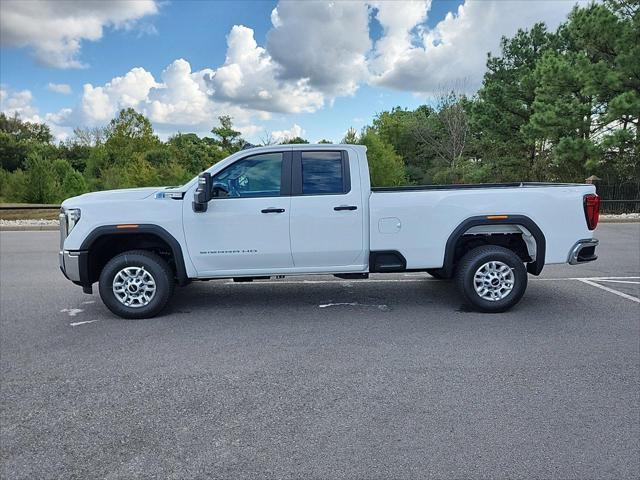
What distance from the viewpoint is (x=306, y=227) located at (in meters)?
5.47

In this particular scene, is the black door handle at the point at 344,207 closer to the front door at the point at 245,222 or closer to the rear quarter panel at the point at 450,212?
the rear quarter panel at the point at 450,212

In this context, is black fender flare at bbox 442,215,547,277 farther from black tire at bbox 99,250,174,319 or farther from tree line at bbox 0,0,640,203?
tree line at bbox 0,0,640,203

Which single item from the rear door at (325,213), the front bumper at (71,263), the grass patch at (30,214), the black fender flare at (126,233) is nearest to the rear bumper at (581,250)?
the rear door at (325,213)

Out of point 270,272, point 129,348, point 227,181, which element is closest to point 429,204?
point 270,272

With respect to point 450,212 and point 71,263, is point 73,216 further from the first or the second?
point 450,212

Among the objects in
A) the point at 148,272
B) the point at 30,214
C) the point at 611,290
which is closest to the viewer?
the point at 148,272

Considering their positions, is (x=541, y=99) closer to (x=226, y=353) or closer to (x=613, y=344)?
(x=613, y=344)

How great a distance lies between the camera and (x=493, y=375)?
154 inches

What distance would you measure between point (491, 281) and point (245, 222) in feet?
9.72

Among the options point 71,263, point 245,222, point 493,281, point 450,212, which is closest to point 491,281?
point 493,281

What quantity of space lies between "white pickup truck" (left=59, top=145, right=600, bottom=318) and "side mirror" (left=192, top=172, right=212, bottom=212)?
0.09ft

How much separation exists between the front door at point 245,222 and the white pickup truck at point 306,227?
0.04ft

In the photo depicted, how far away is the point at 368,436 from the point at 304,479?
22.4 inches

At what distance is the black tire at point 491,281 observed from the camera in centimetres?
557
